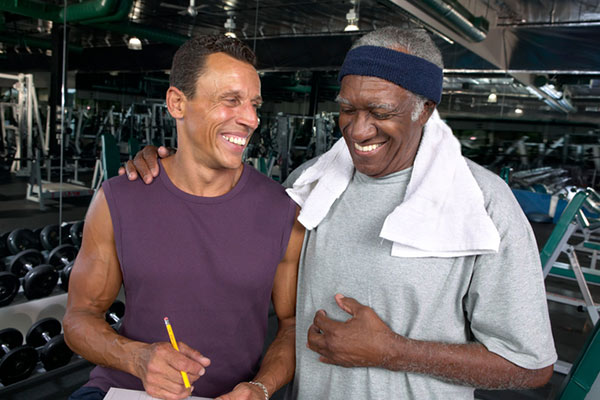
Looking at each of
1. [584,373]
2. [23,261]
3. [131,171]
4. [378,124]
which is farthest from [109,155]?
[584,373]

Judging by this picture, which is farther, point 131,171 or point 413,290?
point 131,171

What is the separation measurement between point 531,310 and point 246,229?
0.69 metres

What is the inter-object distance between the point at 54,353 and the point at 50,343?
0.23 feet

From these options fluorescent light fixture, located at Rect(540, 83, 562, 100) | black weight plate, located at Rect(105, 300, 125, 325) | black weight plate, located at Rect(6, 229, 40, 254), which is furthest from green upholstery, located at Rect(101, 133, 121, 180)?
fluorescent light fixture, located at Rect(540, 83, 562, 100)

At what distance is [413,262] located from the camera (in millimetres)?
947

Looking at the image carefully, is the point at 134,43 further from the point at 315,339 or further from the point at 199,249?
the point at 315,339

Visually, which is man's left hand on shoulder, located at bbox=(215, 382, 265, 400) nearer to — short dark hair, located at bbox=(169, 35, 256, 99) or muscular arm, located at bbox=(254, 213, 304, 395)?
muscular arm, located at bbox=(254, 213, 304, 395)

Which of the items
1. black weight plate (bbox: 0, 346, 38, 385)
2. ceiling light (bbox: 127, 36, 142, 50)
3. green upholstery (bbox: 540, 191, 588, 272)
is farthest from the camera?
ceiling light (bbox: 127, 36, 142, 50)

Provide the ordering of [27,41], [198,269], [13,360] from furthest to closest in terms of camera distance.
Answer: [27,41] < [13,360] < [198,269]

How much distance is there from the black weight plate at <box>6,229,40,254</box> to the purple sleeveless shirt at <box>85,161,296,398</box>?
Answer: 3325 millimetres

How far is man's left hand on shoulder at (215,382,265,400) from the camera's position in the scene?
0.99 m

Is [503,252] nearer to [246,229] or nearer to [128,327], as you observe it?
[246,229]

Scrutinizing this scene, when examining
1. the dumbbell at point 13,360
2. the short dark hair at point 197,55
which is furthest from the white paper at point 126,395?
the dumbbell at point 13,360

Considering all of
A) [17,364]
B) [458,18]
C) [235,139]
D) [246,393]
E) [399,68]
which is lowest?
[17,364]
